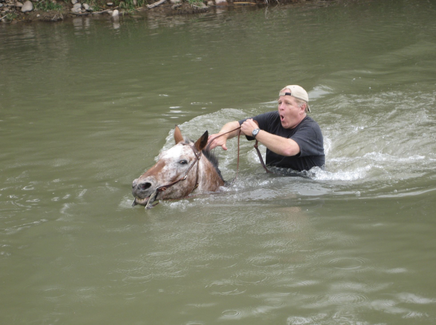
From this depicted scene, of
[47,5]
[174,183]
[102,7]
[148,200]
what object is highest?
[47,5]

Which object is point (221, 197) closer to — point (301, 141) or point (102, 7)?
point (301, 141)

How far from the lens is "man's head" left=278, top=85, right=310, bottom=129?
603 centimetres

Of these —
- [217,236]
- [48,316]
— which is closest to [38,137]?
[217,236]

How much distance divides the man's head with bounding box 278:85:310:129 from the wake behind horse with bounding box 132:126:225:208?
118cm

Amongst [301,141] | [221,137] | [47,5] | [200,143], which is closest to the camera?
[200,143]

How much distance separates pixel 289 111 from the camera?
6.11 metres

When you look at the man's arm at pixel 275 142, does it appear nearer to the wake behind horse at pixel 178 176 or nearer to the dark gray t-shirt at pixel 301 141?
the dark gray t-shirt at pixel 301 141

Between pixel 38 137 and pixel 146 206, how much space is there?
442 cm

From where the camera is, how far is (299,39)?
630 inches

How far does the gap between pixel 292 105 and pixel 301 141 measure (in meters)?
0.48

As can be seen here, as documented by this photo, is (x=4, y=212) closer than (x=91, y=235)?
No

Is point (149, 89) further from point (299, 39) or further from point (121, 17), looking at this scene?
point (121, 17)

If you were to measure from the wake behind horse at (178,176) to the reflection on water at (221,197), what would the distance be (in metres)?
0.16

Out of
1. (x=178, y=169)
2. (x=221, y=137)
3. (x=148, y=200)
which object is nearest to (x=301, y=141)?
(x=221, y=137)
